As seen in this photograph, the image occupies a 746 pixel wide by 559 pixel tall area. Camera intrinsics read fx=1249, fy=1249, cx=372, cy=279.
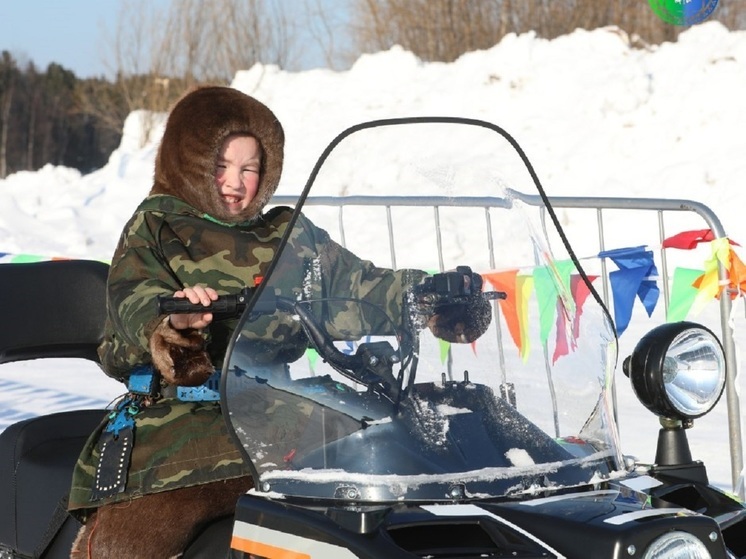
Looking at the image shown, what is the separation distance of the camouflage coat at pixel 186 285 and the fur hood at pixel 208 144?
0.05 meters

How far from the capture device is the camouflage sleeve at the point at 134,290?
2762mm

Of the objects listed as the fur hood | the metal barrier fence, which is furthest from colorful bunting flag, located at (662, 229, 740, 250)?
the fur hood

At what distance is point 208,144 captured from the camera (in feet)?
10.5

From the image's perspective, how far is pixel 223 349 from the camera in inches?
116

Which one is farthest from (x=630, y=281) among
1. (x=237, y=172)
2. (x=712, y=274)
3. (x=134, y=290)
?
(x=134, y=290)

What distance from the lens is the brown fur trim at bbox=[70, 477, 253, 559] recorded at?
107 inches

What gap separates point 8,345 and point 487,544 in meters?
1.99

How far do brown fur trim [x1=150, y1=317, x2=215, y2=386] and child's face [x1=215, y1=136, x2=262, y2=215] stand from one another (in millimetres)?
662

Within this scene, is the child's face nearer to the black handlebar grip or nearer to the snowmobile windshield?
the snowmobile windshield

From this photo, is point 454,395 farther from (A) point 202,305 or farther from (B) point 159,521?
(B) point 159,521

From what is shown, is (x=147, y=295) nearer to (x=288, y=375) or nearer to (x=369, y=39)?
(x=288, y=375)

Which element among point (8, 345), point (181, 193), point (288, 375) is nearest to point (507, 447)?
point (288, 375)

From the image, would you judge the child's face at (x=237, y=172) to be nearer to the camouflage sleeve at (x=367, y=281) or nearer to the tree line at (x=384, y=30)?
the camouflage sleeve at (x=367, y=281)

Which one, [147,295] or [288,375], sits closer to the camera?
[288,375]
